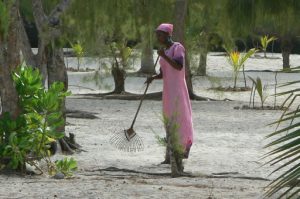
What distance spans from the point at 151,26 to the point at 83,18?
5.24 feet

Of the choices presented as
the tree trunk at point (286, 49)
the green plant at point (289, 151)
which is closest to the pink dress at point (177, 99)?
the green plant at point (289, 151)

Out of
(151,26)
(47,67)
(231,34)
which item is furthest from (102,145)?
(231,34)

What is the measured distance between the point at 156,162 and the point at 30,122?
171 cm

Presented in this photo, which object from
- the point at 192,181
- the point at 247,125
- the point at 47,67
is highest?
the point at 47,67

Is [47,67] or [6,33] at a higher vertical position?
[6,33]

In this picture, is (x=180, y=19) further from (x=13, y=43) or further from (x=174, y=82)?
(x=13, y=43)

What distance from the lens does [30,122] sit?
5.86 m

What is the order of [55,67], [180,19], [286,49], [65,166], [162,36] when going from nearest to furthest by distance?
[65,166] < [162,36] < [55,67] < [180,19] < [286,49]

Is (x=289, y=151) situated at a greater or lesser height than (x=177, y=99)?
greater

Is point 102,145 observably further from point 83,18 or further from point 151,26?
point 151,26

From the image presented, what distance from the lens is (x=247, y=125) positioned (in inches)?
447

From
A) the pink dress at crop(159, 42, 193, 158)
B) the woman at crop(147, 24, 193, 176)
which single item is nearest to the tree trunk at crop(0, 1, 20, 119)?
the woman at crop(147, 24, 193, 176)

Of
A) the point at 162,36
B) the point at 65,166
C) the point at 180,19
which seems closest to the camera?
the point at 65,166

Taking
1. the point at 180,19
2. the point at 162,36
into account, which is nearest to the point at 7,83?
the point at 162,36
